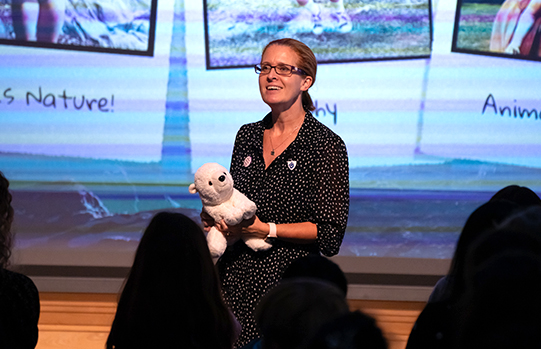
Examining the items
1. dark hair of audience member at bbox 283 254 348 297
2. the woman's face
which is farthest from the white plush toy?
the woman's face

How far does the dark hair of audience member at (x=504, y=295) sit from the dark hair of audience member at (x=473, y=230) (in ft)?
0.24

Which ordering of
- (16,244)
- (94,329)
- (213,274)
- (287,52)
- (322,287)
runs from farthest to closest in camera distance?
(16,244), (94,329), (287,52), (213,274), (322,287)

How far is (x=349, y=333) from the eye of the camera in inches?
30.8

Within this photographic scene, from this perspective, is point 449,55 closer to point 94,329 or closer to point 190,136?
point 190,136

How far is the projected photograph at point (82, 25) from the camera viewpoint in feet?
9.52

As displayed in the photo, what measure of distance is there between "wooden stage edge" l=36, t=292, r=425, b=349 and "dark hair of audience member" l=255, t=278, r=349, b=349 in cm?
191

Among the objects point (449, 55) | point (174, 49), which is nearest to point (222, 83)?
point (174, 49)

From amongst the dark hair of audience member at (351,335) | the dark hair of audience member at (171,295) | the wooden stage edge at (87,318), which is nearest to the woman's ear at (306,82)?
the dark hair of audience member at (171,295)

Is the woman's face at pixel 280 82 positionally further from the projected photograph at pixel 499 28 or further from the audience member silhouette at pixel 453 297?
the projected photograph at pixel 499 28

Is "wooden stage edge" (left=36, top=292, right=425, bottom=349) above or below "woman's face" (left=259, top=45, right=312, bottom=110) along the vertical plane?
below

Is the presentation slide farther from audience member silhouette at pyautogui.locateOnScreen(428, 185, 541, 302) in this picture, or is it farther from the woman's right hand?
audience member silhouette at pyautogui.locateOnScreen(428, 185, 541, 302)

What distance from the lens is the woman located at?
1.46 m

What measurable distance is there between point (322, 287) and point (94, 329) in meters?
2.32

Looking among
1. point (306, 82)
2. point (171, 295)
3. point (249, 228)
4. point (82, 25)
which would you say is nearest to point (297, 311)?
point (171, 295)
